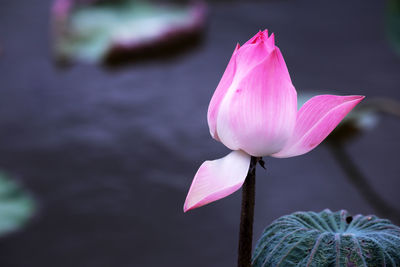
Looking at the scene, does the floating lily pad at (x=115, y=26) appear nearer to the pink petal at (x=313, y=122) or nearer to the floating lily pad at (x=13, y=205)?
the floating lily pad at (x=13, y=205)

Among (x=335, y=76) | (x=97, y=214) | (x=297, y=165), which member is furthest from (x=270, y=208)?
(x=335, y=76)

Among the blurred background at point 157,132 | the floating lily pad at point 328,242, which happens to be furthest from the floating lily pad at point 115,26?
the floating lily pad at point 328,242

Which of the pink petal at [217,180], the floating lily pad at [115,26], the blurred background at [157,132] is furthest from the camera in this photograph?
the floating lily pad at [115,26]

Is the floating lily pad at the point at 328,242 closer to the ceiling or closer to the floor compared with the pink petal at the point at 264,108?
closer to the floor

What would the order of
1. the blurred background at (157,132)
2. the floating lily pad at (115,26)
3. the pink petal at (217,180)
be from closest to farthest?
the pink petal at (217,180), the blurred background at (157,132), the floating lily pad at (115,26)

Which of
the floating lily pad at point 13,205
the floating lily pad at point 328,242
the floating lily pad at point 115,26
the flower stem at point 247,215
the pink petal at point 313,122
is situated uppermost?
the floating lily pad at point 115,26

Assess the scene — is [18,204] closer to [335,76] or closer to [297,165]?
[297,165]

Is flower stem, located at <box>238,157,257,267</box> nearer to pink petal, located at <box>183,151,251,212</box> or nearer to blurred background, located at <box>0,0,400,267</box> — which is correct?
pink petal, located at <box>183,151,251,212</box>
